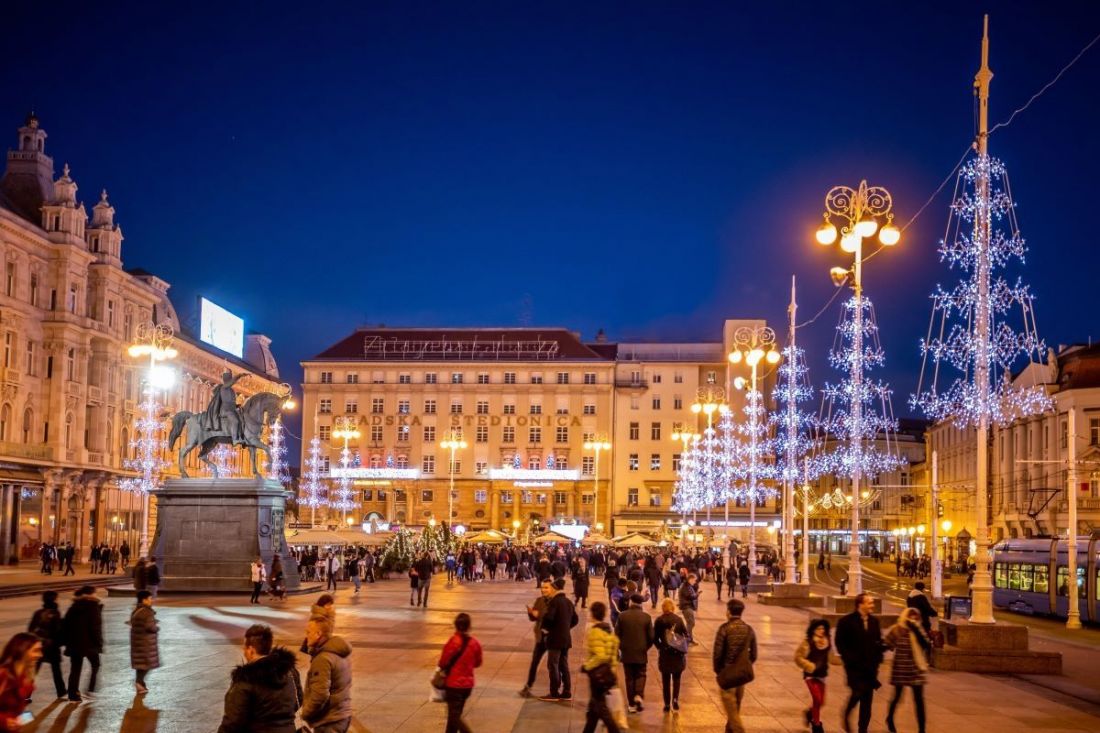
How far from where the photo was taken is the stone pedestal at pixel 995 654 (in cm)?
1973

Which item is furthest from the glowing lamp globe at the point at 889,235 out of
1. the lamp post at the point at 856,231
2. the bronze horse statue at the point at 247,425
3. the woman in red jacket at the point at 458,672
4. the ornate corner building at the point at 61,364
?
the ornate corner building at the point at 61,364

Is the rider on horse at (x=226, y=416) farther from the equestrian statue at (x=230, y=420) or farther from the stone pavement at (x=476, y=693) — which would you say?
the stone pavement at (x=476, y=693)

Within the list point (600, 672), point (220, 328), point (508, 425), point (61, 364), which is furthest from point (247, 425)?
point (508, 425)

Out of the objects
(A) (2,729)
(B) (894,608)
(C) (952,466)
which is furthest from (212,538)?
(C) (952,466)

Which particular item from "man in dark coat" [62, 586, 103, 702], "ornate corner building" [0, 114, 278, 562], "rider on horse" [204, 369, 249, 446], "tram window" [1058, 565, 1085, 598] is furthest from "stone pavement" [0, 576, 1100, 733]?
"ornate corner building" [0, 114, 278, 562]

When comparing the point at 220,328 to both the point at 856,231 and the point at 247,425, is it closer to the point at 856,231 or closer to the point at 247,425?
the point at 247,425

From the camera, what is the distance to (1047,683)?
19.0 meters

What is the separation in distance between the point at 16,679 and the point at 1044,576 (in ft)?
121

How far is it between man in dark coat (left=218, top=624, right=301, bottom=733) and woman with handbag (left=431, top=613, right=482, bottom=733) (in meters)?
3.64

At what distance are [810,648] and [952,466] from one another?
81.2m

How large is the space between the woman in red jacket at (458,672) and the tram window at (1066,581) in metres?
29.3

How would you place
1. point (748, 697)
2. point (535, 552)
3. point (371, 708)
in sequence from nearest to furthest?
point (371, 708), point (748, 697), point (535, 552)

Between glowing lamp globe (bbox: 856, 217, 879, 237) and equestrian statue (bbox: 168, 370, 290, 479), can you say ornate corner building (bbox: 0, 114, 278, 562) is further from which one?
glowing lamp globe (bbox: 856, 217, 879, 237)

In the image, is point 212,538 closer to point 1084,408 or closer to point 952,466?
point 1084,408
